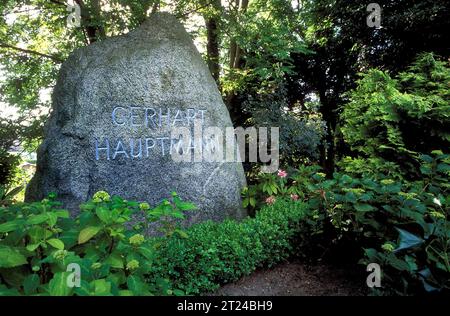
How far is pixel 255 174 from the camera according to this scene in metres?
7.54

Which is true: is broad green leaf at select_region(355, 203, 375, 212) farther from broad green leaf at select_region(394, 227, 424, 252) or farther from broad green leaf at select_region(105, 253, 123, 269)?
broad green leaf at select_region(105, 253, 123, 269)

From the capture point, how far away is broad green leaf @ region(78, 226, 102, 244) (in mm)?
1786

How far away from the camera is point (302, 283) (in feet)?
12.5

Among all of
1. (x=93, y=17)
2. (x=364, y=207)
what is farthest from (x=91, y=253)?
(x=93, y=17)

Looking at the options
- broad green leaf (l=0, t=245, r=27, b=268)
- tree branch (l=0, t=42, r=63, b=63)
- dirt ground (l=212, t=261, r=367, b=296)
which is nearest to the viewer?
broad green leaf (l=0, t=245, r=27, b=268)

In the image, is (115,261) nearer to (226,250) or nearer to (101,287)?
(101,287)

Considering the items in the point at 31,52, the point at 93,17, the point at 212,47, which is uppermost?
the point at 212,47

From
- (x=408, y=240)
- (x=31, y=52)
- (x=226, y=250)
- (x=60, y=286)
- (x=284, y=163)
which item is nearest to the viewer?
(x=60, y=286)

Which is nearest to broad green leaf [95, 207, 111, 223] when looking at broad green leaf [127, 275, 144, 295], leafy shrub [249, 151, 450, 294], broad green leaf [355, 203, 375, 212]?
broad green leaf [127, 275, 144, 295]

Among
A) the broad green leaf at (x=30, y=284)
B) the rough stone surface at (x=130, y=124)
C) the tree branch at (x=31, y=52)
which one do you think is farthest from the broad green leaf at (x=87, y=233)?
the tree branch at (x=31, y=52)

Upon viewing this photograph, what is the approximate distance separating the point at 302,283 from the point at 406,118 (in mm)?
2983

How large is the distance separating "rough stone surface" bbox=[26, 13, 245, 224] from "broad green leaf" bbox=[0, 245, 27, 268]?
2.97 m

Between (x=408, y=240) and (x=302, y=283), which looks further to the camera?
(x=302, y=283)

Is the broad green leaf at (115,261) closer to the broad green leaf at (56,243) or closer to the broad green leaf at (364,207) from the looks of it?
the broad green leaf at (56,243)
